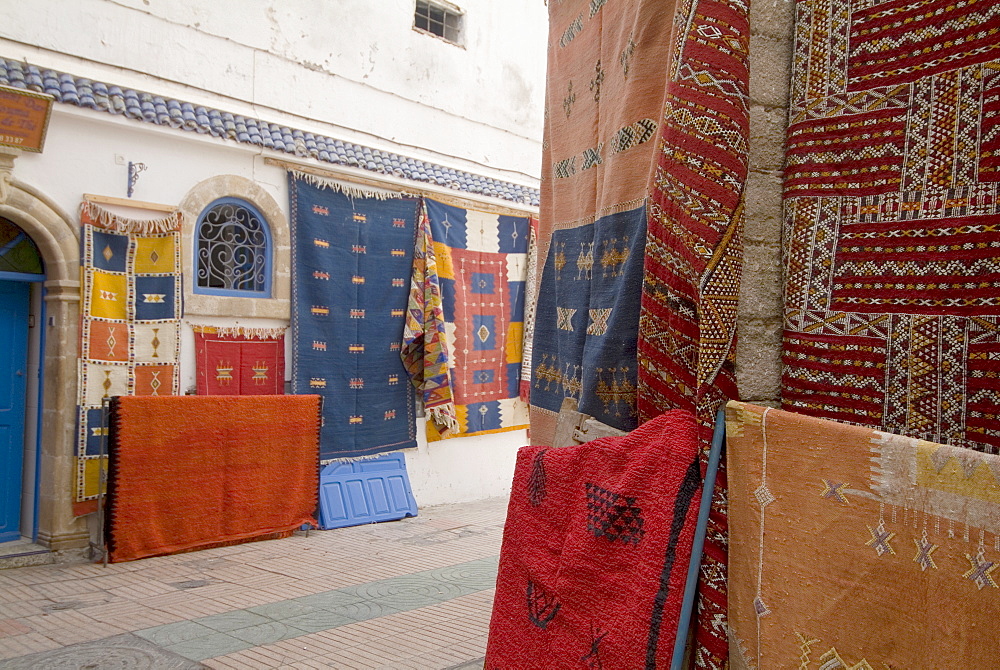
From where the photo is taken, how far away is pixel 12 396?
6176 millimetres

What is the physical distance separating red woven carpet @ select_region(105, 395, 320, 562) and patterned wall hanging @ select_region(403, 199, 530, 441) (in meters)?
1.72

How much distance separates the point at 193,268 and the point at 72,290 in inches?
40.8

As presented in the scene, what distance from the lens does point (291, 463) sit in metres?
7.12

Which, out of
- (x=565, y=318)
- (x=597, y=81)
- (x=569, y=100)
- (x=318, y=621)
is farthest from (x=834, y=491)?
(x=318, y=621)

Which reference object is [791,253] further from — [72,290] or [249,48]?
[249,48]

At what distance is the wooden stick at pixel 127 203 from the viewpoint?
6148 mm

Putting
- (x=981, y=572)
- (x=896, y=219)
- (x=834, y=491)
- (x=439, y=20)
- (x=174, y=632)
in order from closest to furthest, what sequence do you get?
(x=981, y=572) < (x=834, y=491) < (x=896, y=219) < (x=174, y=632) < (x=439, y=20)

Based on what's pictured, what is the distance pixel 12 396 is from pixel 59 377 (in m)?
0.53

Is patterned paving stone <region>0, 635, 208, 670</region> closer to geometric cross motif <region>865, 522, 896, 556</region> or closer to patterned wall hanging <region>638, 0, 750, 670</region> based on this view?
patterned wall hanging <region>638, 0, 750, 670</region>

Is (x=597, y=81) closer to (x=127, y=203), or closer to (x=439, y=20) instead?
(x=127, y=203)

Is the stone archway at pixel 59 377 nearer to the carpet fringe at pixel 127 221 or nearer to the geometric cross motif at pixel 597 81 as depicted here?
the carpet fringe at pixel 127 221

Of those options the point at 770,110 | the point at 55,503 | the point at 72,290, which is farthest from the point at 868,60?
the point at 55,503

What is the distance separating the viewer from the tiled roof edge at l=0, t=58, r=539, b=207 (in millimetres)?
5805

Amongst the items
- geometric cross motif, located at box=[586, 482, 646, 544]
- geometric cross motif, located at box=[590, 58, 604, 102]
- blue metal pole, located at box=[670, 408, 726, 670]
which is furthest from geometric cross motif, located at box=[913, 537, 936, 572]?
geometric cross motif, located at box=[590, 58, 604, 102]
